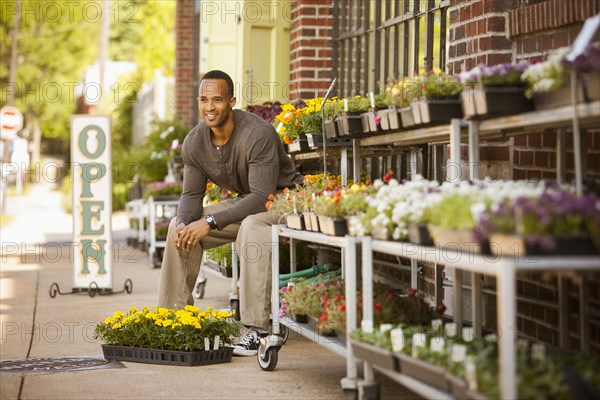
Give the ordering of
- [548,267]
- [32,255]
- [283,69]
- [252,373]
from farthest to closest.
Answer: [32,255] → [283,69] → [252,373] → [548,267]

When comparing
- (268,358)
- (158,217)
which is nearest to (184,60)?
(158,217)

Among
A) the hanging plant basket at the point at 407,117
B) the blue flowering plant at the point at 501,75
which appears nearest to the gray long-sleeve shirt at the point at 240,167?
the hanging plant basket at the point at 407,117

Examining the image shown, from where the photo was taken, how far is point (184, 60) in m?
16.5

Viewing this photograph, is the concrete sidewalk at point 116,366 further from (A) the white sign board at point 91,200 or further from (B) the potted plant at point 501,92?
(B) the potted plant at point 501,92

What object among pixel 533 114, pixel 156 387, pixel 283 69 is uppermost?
pixel 283 69

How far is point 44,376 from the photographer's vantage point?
5.84m

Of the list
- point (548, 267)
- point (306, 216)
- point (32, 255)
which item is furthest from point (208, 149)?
point (32, 255)

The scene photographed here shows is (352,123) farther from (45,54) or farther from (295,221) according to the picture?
(45,54)

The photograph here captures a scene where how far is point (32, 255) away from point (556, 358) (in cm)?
1172

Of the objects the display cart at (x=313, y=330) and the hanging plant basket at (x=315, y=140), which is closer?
the display cart at (x=313, y=330)

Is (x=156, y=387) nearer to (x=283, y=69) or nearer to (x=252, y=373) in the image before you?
(x=252, y=373)

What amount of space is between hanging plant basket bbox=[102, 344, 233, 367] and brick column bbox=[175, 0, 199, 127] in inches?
399

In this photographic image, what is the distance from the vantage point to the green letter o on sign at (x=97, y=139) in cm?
962

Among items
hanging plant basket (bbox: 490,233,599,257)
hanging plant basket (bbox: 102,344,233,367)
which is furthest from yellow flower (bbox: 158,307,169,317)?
hanging plant basket (bbox: 490,233,599,257)
